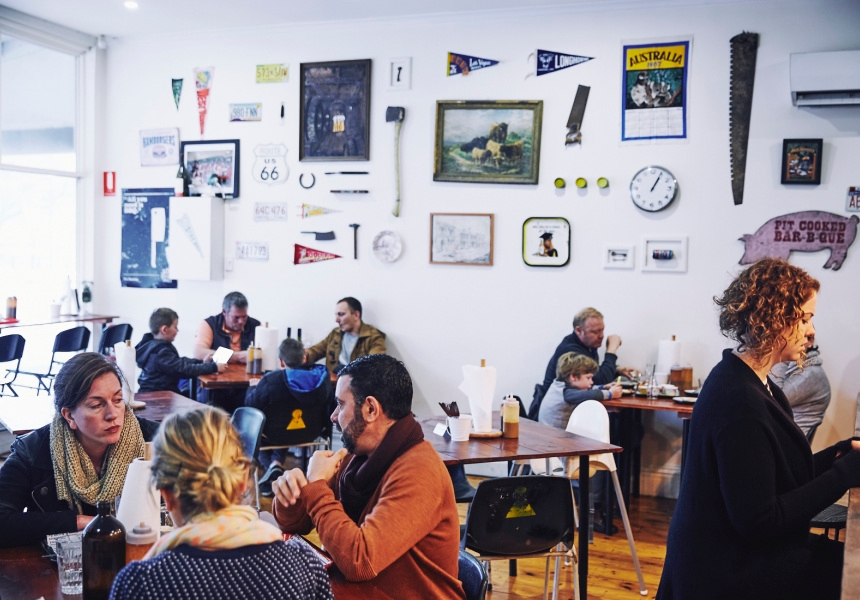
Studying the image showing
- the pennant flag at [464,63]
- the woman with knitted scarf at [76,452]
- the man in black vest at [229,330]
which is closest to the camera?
the woman with knitted scarf at [76,452]

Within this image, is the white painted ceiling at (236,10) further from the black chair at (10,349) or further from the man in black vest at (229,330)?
the black chair at (10,349)

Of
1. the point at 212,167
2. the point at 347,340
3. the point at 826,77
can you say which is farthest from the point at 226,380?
the point at 826,77

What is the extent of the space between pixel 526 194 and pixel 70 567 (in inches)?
176

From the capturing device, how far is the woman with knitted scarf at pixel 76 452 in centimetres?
232

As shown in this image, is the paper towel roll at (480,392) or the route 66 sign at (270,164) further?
the route 66 sign at (270,164)

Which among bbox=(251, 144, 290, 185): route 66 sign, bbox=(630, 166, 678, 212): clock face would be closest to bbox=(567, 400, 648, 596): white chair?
bbox=(630, 166, 678, 212): clock face

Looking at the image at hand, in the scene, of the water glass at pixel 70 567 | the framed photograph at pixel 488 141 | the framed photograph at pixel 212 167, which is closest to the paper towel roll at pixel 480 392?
the water glass at pixel 70 567

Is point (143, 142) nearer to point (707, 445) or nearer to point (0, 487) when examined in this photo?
point (0, 487)

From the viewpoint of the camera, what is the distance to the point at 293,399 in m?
5.00

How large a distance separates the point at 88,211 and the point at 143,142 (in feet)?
2.65

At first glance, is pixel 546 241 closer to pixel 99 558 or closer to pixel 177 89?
pixel 177 89

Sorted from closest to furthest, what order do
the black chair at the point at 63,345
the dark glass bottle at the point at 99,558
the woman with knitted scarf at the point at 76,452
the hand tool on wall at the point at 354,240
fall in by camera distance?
the dark glass bottle at the point at 99,558 < the woman with knitted scarf at the point at 76,452 < the hand tool on wall at the point at 354,240 < the black chair at the point at 63,345

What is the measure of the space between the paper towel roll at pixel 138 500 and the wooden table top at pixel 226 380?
321 cm

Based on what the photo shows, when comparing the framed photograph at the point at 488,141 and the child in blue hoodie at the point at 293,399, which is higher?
the framed photograph at the point at 488,141
